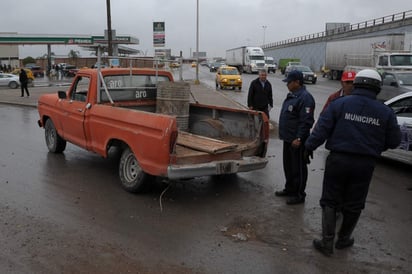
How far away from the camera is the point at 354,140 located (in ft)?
13.5

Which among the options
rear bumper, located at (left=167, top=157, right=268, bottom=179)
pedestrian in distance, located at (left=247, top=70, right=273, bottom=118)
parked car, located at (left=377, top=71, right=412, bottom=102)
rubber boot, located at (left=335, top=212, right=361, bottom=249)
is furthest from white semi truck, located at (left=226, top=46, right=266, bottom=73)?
rubber boot, located at (left=335, top=212, right=361, bottom=249)

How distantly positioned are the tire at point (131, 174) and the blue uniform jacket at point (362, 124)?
2790 millimetres

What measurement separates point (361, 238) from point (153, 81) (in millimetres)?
4730

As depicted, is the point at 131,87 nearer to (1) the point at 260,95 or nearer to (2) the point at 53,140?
(2) the point at 53,140

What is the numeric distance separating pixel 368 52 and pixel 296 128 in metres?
34.4

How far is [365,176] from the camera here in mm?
4219

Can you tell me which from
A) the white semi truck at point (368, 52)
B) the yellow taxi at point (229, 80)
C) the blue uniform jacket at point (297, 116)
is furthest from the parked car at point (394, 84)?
the yellow taxi at point (229, 80)

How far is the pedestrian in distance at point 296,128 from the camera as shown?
568cm

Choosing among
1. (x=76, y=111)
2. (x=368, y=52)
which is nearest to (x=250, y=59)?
(x=368, y=52)

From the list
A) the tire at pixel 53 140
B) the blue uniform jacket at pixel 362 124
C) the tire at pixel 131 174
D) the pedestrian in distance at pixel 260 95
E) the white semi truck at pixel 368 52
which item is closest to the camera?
the blue uniform jacket at pixel 362 124

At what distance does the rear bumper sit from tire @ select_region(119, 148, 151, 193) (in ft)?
2.02

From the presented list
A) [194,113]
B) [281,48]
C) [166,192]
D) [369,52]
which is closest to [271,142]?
[194,113]

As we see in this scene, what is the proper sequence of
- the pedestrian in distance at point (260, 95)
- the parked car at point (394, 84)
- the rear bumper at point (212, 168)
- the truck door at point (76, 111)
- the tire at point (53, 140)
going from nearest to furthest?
the rear bumper at point (212, 168), the truck door at point (76, 111), the tire at point (53, 140), the pedestrian in distance at point (260, 95), the parked car at point (394, 84)

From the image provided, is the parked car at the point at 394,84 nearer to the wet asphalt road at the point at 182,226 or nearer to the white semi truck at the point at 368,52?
the wet asphalt road at the point at 182,226
